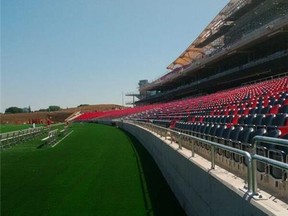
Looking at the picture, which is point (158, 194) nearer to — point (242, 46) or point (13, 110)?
point (242, 46)

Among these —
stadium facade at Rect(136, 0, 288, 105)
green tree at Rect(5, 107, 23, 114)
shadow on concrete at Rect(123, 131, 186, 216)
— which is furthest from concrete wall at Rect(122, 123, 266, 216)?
green tree at Rect(5, 107, 23, 114)

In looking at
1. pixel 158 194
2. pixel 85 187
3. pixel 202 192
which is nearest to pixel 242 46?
pixel 85 187

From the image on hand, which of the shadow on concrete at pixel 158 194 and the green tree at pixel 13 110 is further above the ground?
the green tree at pixel 13 110

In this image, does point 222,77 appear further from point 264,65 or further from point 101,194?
point 101,194

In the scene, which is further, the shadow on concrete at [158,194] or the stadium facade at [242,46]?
the stadium facade at [242,46]

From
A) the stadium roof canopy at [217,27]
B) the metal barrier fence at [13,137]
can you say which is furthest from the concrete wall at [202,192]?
the stadium roof canopy at [217,27]

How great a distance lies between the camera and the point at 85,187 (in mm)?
8969

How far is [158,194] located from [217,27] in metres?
43.0

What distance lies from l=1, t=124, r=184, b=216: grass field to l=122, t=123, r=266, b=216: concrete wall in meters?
0.31

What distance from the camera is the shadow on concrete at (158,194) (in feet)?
22.2

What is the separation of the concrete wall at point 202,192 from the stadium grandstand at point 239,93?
0.87ft

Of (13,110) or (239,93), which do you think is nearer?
(239,93)

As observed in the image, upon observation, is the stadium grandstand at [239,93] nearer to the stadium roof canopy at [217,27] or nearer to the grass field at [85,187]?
the stadium roof canopy at [217,27]

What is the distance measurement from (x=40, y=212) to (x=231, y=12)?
3916 cm
